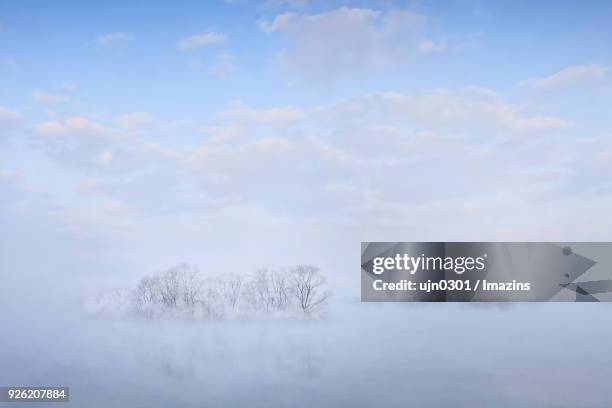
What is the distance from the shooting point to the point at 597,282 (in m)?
12.4

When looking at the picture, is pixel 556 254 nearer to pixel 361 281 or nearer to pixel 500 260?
pixel 500 260

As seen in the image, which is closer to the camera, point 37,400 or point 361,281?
point 37,400

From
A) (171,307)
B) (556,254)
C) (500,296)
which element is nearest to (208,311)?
(171,307)

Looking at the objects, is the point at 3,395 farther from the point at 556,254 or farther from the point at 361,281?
the point at 556,254

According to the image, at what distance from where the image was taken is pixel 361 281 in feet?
39.9

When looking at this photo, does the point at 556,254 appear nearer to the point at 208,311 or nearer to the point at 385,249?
the point at 385,249

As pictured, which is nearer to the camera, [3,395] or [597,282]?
[3,395]

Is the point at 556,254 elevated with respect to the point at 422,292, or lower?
elevated

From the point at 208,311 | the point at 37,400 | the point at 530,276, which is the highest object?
the point at 530,276

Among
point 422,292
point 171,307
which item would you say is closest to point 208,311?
point 171,307

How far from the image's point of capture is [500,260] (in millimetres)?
12203

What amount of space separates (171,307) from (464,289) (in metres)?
6.49

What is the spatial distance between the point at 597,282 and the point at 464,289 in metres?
2.97

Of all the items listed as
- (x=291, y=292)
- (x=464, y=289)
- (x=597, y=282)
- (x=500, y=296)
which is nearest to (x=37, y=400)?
(x=291, y=292)
